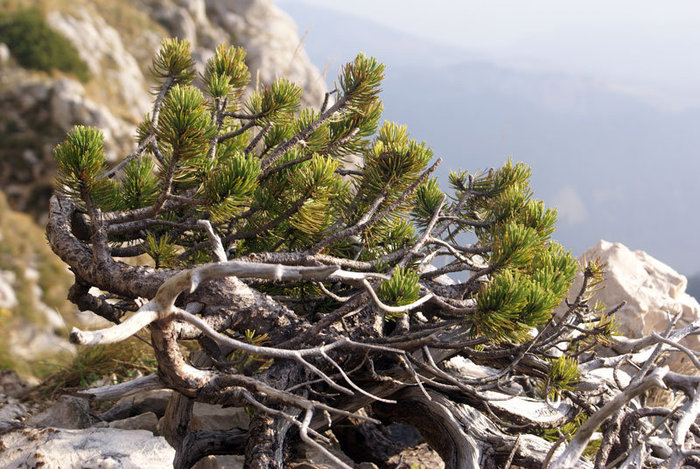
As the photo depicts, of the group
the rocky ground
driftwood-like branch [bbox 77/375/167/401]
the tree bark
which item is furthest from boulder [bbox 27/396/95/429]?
the tree bark

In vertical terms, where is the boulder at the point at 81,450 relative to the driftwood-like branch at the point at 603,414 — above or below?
below

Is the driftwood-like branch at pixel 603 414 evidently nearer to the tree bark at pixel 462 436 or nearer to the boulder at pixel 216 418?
the tree bark at pixel 462 436

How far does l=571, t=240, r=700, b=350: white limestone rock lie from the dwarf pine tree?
353cm

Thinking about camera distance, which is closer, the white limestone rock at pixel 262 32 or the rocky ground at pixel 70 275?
the rocky ground at pixel 70 275

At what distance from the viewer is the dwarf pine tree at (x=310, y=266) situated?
2.17 meters

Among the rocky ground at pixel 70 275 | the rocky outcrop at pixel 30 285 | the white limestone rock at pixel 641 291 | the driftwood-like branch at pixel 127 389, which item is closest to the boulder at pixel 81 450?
the rocky ground at pixel 70 275

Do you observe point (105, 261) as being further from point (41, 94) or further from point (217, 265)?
point (41, 94)

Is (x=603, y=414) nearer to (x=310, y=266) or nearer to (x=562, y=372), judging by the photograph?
(x=562, y=372)

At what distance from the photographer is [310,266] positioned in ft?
7.66

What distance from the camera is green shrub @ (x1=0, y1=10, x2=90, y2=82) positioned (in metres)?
16.3

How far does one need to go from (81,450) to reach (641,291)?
636 cm

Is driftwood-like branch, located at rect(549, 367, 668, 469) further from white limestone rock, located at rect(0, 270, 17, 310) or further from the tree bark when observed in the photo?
white limestone rock, located at rect(0, 270, 17, 310)

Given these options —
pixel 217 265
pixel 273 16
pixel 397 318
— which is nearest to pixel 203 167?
pixel 217 265

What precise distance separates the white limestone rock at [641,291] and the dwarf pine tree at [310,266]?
3534 millimetres
